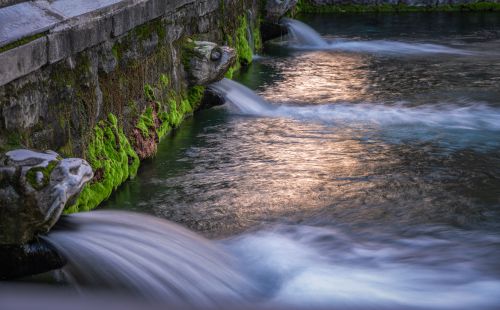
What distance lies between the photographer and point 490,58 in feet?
40.6

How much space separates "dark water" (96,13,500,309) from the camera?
4945mm

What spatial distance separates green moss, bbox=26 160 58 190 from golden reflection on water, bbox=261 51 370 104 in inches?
215

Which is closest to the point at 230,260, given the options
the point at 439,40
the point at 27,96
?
the point at 27,96

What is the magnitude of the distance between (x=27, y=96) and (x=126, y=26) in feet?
6.20

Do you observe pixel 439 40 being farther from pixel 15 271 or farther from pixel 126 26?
pixel 15 271

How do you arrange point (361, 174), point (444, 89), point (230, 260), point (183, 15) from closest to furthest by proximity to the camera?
point (230, 260) < point (361, 174) < point (183, 15) < point (444, 89)

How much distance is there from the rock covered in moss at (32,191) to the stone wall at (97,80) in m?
0.39

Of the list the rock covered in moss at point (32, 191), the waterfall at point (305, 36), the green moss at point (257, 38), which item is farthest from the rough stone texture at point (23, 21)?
the waterfall at point (305, 36)

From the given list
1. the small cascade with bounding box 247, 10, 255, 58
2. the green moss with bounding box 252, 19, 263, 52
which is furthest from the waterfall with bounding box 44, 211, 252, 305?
the green moss with bounding box 252, 19, 263, 52

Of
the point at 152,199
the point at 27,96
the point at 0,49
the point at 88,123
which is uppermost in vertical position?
the point at 0,49

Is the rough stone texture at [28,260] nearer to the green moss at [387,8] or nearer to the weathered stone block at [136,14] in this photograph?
the weathered stone block at [136,14]

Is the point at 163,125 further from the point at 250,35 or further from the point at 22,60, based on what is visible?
the point at 250,35

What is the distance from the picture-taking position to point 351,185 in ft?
21.4

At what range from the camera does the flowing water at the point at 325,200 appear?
189 inches
